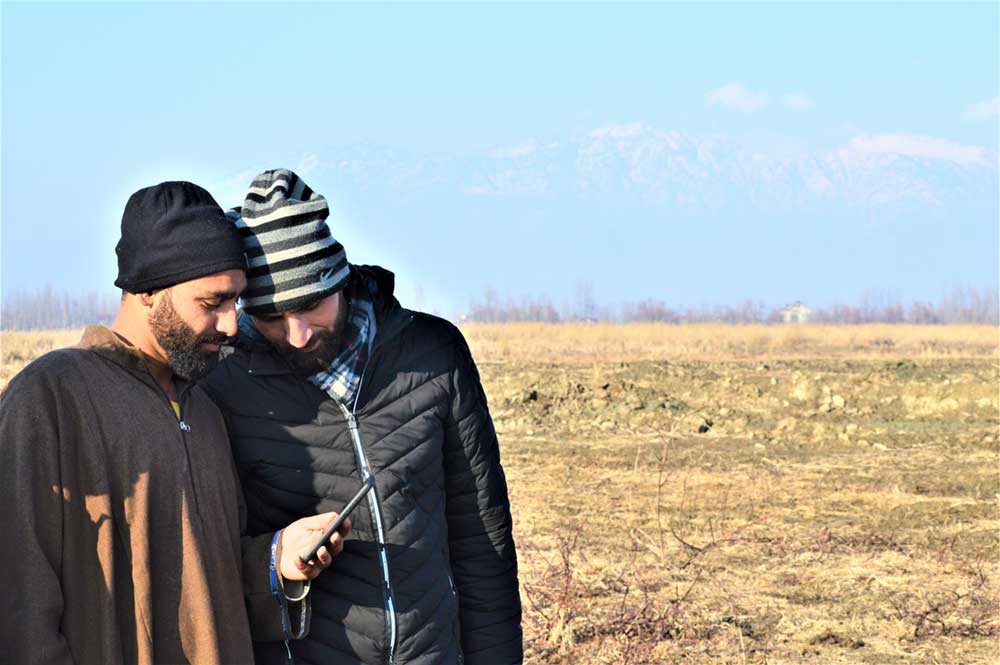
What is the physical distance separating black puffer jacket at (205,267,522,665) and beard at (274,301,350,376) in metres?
0.04

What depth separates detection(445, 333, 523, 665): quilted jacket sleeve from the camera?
3.15m

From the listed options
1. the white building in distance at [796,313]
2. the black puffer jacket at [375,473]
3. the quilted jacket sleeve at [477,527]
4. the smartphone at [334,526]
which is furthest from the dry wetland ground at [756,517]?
the white building in distance at [796,313]

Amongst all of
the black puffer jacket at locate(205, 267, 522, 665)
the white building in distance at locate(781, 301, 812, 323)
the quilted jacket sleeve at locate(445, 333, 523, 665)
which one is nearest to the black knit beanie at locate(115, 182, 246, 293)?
the black puffer jacket at locate(205, 267, 522, 665)

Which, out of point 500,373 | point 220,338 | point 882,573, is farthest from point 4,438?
point 500,373

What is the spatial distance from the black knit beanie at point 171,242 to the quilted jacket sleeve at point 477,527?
715 millimetres

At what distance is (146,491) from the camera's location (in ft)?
8.24

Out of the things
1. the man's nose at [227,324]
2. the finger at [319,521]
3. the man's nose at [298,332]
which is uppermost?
the man's nose at [227,324]

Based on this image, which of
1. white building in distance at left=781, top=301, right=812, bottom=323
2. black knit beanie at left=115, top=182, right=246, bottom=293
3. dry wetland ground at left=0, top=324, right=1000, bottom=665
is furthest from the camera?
white building in distance at left=781, top=301, right=812, bottom=323

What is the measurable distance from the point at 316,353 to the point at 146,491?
55cm

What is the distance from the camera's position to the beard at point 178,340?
2.60m

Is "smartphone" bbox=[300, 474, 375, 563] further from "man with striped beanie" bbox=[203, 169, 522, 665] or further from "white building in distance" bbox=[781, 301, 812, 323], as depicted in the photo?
"white building in distance" bbox=[781, 301, 812, 323]

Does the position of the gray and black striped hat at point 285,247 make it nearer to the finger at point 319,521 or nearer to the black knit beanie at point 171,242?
the black knit beanie at point 171,242

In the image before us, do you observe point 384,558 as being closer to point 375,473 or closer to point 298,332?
point 375,473

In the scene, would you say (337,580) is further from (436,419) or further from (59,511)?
(59,511)
